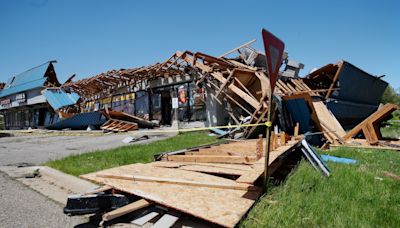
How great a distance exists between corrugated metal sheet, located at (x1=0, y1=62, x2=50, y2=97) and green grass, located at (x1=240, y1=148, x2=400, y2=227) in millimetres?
33035

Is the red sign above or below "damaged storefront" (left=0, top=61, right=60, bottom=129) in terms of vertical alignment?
below

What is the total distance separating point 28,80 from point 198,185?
3755 centimetres

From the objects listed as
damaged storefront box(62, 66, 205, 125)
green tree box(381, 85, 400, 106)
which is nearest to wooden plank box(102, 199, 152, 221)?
damaged storefront box(62, 66, 205, 125)

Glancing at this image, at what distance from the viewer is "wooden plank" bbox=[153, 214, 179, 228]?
97.0 inches

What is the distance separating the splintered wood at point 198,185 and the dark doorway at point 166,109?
15.3m

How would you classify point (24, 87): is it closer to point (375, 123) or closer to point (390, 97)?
point (375, 123)

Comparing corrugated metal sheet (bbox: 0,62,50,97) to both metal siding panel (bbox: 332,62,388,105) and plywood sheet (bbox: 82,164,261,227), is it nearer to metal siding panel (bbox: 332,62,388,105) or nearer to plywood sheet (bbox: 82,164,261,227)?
metal siding panel (bbox: 332,62,388,105)

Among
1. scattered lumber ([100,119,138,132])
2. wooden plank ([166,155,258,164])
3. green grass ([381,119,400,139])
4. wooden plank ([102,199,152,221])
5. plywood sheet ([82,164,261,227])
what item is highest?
scattered lumber ([100,119,138,132])

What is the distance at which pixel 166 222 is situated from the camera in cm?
253

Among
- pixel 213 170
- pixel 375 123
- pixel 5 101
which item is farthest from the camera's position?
pixel 5 101

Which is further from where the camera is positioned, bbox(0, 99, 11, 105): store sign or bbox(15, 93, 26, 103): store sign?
bbox(0, 99, 11, 105): store sign

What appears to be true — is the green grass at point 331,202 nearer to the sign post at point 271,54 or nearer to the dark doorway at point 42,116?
the sign post at point 271,54

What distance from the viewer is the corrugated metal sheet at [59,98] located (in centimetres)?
2595

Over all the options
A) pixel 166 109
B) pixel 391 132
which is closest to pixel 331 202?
pixel 391 132
